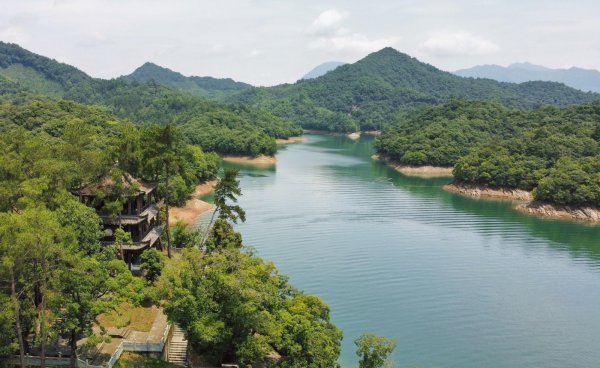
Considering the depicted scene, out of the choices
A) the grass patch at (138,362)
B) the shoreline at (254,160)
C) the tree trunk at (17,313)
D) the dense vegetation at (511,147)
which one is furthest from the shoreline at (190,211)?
the dense vegetation at (511,147)

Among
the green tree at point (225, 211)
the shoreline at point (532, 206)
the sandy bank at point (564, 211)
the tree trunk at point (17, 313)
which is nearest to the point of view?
the tree trunk at point (17, 313)

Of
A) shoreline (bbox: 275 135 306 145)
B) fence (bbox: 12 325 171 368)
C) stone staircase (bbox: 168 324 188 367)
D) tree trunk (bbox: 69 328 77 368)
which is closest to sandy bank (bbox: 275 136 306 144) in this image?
shoreline (bbox: 275 135 306 145)

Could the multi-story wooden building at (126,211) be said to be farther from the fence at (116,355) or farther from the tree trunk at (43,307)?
the tree trunk at (43,307)

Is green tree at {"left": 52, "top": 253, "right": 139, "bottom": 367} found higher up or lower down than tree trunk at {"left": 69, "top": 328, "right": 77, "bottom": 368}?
higher up

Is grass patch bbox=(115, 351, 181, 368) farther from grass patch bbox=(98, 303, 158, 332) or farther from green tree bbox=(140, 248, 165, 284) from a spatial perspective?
green tree bbox=(140, 248, 165, 284)

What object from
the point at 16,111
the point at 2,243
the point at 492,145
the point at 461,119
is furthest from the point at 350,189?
the point at 2,243

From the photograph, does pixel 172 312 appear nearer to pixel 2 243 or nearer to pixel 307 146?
pixel 2 243

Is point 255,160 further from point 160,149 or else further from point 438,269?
point 160,149

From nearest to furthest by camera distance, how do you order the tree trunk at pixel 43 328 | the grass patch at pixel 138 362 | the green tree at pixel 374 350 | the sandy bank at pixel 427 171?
the tree trunk at pixel 43 328 < the green tree at pixel 374 350 < the grass patch at pixel 138 362 < the sandy bank at pixel 427 171
